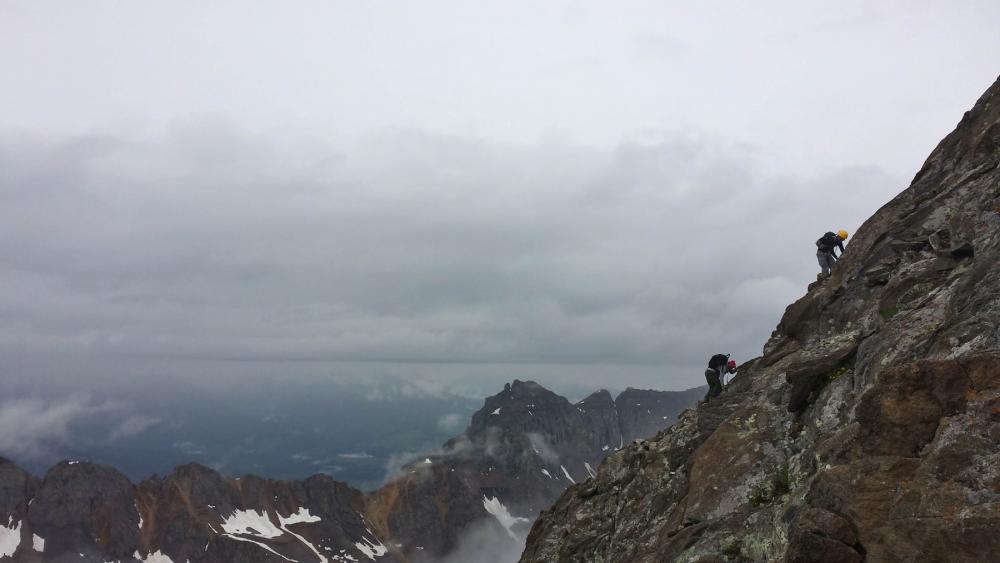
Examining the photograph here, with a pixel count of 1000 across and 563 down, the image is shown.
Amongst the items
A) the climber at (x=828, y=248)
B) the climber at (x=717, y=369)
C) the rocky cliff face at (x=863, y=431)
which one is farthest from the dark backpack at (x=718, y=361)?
the climber at (x=828, y=248)

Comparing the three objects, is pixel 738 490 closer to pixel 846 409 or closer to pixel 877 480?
pixel 846 409

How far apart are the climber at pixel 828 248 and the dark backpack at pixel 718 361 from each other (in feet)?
27.2

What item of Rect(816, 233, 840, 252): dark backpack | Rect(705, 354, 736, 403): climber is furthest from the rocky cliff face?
Rect(816, 233, 840, 252): dark backpack

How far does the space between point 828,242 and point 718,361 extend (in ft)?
35.1

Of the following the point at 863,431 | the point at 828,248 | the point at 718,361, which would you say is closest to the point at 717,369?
the point at 718,361

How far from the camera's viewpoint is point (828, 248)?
41.3 metres

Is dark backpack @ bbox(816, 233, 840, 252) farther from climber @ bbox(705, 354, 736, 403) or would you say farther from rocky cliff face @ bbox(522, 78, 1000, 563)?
climber @ bbox(705, 354, 736, 403)

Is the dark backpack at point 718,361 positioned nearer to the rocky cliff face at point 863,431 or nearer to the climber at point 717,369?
the climber at point 717,369

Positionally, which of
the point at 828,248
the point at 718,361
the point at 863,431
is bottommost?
the point at 863,431

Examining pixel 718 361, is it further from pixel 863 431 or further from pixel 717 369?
pixel 863 431

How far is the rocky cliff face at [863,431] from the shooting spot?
1439 cm

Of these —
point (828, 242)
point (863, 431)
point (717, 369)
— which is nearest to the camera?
point (863, 431)

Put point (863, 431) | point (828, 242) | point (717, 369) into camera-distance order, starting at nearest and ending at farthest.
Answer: point (863, 431) < point (717, 369) < point (828, 242)

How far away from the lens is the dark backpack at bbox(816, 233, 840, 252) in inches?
1612
